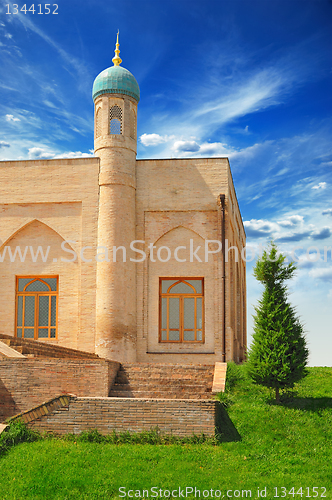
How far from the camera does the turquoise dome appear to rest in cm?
1752

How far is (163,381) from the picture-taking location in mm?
12242

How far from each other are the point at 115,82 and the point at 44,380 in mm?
10749

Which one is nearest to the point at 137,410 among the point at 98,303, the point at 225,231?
the point at 98,303

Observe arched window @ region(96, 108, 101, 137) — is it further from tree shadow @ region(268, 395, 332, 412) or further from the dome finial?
tree shadow @ region(268, 395, 332, 412)

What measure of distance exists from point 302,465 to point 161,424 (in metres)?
2.36

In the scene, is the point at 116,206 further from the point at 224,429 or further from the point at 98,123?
→ the point at 224,429

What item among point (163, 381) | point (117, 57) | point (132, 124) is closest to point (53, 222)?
point (132, 124)

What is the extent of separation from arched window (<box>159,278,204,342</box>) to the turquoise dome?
6.55 meters

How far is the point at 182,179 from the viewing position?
1714cm

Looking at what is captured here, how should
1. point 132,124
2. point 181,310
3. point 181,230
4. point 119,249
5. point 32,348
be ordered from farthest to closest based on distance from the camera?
1. point 132,124
2. point 181,230
3. point 181,310
4. point 119,249
5. point 32,348

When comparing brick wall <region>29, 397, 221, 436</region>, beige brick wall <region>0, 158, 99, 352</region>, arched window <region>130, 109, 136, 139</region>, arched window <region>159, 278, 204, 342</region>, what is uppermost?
arched window <region>130, 109, 136, 139</region>

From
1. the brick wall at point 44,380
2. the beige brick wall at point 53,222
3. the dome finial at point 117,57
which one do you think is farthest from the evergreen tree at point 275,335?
the dome finial at point 117,57

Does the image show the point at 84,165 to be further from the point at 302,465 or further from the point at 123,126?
the point at 302,465

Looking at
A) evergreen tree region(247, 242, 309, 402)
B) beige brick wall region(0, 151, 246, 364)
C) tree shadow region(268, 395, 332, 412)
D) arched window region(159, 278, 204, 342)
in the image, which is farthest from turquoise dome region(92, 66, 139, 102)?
tree shadow region(268, 395, 332, 412)
